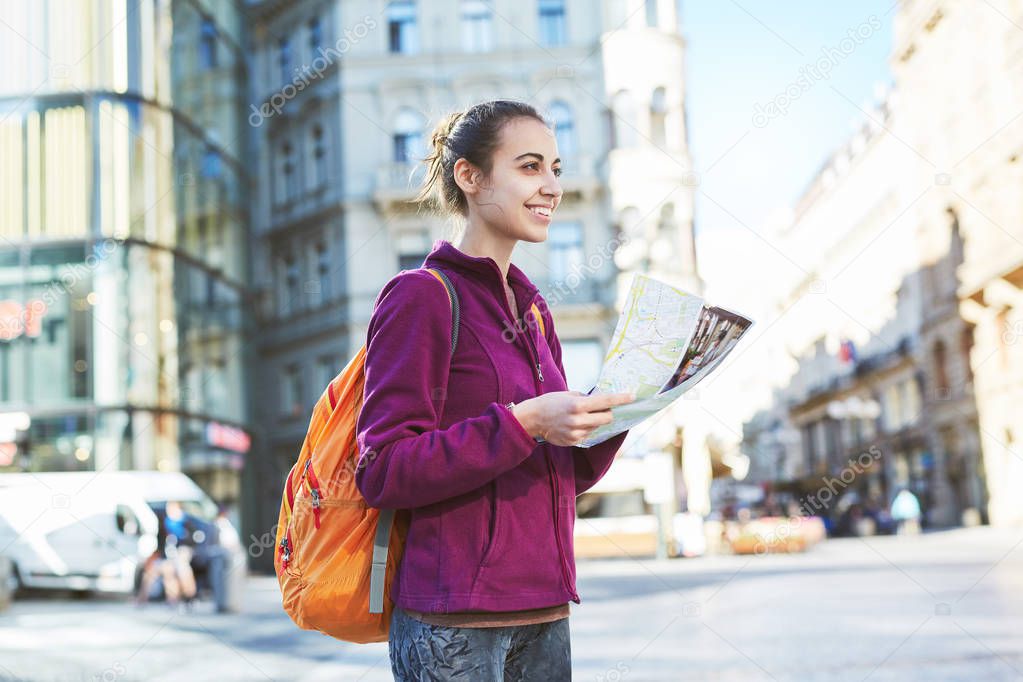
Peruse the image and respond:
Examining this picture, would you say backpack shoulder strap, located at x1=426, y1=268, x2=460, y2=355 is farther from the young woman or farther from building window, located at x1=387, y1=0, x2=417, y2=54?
building window, located at x1=387, y1=0, x2=417, y2=54

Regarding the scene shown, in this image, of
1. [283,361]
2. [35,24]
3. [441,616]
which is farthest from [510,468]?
[283,361]

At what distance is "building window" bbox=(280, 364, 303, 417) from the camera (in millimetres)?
31264

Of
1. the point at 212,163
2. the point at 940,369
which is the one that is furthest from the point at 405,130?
the point at 940,369

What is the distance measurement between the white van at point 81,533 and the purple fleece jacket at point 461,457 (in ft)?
61.1

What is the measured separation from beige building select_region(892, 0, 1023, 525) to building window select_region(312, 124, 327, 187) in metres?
19.6

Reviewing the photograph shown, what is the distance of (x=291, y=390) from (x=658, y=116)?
41.8ft

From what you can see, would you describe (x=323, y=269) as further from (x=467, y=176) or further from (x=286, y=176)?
(x=467, y=176)

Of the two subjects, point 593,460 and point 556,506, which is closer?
point 556,506

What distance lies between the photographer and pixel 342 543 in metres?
1.95

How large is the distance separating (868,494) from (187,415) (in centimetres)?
3894

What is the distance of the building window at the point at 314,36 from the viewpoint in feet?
103

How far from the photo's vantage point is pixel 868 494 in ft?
178

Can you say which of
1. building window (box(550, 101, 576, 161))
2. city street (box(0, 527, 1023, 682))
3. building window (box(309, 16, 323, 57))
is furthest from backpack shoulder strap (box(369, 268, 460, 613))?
building window (box(309, 16, 323, 57))

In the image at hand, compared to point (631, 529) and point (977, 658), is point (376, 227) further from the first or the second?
point (977, 658)
